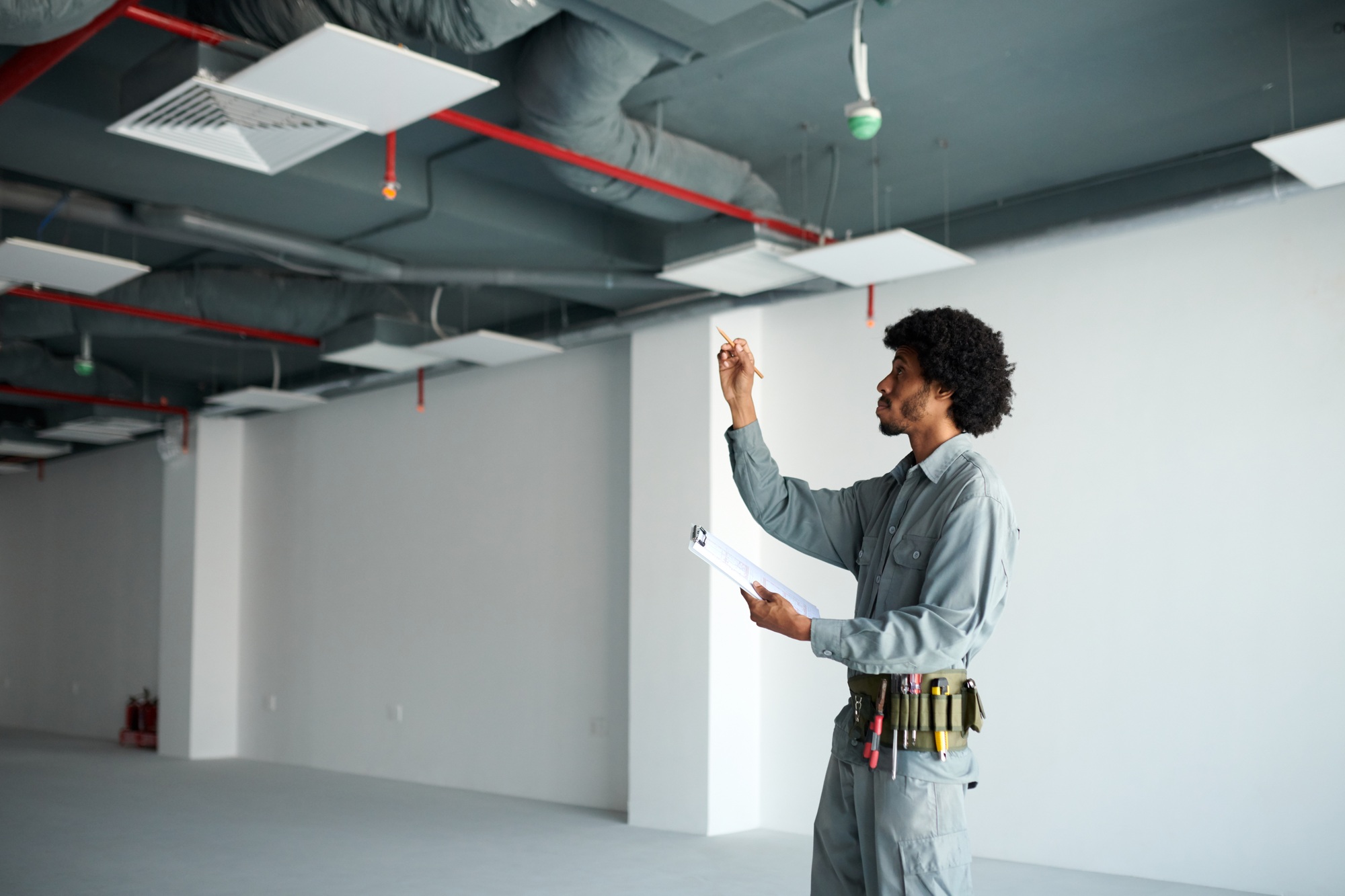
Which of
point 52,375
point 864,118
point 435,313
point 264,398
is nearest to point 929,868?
point 864,118

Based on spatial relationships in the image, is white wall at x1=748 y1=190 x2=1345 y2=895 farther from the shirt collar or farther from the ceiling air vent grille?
the shirt collar

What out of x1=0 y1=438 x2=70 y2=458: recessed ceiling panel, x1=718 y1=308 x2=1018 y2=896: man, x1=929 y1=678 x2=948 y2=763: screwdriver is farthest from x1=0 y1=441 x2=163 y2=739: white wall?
x1=929 y1=678 x2=948 y2=763: screwdriver

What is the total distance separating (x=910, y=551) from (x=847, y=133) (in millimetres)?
3188

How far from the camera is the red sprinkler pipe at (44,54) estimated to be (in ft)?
10.9

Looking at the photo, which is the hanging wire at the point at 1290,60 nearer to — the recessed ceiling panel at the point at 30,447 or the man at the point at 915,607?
the man at the point at 915,607

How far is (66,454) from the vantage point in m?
11.8

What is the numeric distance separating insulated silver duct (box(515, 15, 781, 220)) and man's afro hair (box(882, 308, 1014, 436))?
195 centimetres

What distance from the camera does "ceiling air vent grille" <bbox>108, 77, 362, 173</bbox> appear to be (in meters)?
3.54

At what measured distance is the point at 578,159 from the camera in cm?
429

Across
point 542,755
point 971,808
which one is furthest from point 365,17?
point 542,755

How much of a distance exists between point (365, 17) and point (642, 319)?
10.5ft

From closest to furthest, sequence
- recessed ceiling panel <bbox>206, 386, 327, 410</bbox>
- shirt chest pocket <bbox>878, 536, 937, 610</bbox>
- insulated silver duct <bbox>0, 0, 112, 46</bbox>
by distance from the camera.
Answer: shirt chest pocket <bbox>878, 536, 937, 610</bbox>
insulated silver duct <bbox>0, 0, 112, 46</bbox>
recessed ceiling panel <bbox>206, 386, 327, 410</bbox>

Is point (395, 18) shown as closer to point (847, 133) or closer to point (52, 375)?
point (847, 133)

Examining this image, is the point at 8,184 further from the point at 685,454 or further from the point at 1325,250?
the point at 1325,250
